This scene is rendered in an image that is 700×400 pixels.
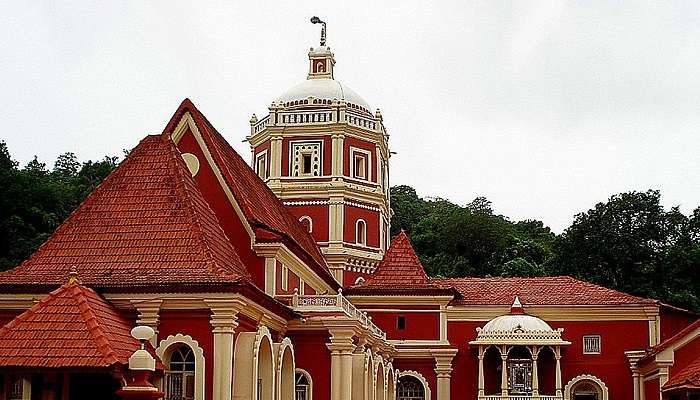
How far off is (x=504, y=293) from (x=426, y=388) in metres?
4.34

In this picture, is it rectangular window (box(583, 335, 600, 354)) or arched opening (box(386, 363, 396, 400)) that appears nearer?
arched opening (box(386, 363, 396, 400))

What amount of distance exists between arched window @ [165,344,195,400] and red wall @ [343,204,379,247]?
1890 cm

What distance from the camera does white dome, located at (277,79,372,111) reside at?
40.4m

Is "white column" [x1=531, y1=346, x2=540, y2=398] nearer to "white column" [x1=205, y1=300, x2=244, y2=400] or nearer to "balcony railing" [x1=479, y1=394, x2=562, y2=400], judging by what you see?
"balcony railing" [x1=479, y1=394, x2=562, y2=400]

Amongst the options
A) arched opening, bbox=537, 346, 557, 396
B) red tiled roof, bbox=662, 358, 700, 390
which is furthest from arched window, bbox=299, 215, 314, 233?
red tiled roof, bbox=662, 358, 700, 390

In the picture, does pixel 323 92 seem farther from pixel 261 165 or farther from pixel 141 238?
Answer: pixel 141 238

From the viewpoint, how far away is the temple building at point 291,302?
1989 cm

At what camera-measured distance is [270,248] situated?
24.6 metres

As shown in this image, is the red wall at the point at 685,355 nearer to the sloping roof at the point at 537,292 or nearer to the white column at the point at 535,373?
the sloping roof at the point at 537,292

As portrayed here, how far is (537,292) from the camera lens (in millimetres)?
36312

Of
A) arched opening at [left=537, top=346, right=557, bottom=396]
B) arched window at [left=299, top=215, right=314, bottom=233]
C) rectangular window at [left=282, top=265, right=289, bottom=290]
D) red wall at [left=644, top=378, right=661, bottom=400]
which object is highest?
arched window at [left=299, top=215, right=314, bottom=233]

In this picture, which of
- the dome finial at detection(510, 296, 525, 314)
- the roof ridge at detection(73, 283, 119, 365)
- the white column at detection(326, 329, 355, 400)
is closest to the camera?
the roof ridge at detection(73, 283, 119, 365)

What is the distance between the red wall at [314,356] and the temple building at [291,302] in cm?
3

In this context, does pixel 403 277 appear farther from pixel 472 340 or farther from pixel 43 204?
pixel 43 204
